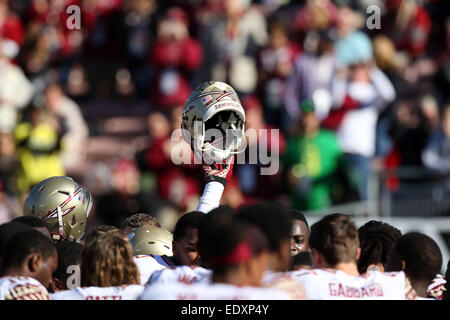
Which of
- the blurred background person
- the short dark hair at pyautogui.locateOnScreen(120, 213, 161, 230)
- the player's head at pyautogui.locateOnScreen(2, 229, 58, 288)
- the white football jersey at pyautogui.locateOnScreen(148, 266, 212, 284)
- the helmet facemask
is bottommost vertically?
the white football jersey at pyautogui.locateOnScreen(148, 266, 212, 284)

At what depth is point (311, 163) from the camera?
12.6 metres

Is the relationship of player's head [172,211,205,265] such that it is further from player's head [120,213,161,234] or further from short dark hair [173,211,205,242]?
player's head [120,213,161,234]

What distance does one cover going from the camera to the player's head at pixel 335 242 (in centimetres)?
555

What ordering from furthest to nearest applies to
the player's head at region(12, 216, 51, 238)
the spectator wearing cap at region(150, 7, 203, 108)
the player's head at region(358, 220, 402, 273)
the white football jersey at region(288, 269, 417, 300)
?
the spectator wearing cap at region(150, 7, 203, 108) → the player's head at region(358, 220, 402, 273) → the player's head at region(12, 216, 51, 238) → the white football jersey at region(288, 269, 417, 300)

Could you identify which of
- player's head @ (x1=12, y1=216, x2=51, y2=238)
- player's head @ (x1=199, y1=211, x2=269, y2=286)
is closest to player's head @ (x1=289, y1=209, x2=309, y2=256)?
player's head @ (x1=12, y1=216, x2=51, y2=238)

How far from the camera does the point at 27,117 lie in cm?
1463

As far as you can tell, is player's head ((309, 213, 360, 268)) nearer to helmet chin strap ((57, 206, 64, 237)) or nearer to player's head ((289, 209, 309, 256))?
player's head ((289, 209, 309, 256))

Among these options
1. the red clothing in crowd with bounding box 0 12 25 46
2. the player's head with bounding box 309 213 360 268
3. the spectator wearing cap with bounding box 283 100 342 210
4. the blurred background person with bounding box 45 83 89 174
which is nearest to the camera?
the player's head with bounding box 309 213 360 268

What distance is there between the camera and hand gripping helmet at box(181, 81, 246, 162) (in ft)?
21.5

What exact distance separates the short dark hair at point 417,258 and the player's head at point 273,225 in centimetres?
109

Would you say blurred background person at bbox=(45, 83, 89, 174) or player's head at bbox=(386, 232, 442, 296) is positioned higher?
blurred background person at bbox=(45, 83, 89, 174)

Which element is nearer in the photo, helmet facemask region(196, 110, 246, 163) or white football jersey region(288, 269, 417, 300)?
white football jersey region(288, 269, 417, 300)

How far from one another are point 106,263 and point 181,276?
0.45 metres

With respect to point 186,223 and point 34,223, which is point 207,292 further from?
point 34,223
